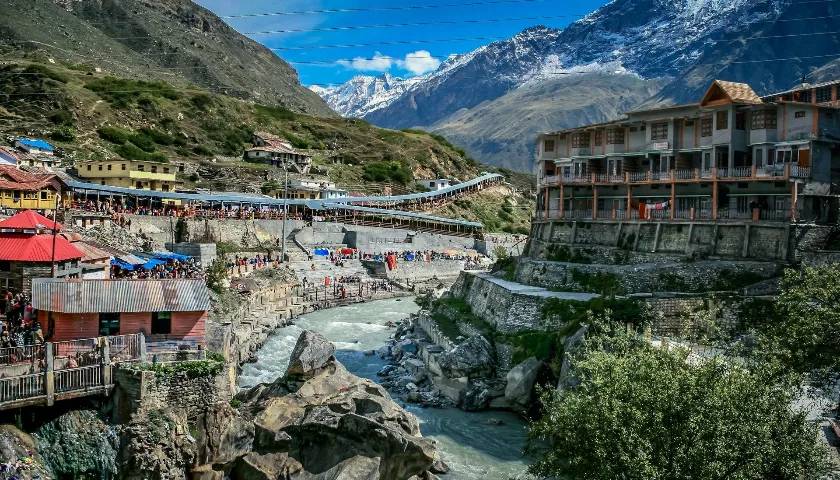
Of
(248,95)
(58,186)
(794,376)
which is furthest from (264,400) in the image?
(248,95)

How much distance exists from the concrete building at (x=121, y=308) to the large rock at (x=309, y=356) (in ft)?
14.5

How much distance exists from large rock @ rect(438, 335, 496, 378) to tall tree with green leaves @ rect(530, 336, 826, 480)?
15.2 m

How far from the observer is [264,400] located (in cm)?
2559

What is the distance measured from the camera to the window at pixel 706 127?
40.8 m

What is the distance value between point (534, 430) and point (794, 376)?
683cm

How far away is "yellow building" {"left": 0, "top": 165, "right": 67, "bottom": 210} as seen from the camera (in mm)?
50750

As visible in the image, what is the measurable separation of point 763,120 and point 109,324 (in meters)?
34.4

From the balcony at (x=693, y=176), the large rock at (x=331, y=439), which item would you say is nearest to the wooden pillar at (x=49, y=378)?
the large rock at (x=331, y=439)

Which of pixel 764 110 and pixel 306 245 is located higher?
pixel 764 110

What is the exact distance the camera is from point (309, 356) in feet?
90.3

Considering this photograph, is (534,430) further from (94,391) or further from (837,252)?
Answer: (837,252)

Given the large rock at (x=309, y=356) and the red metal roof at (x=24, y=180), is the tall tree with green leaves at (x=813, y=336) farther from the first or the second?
the red metal roof at (x=24, y=180)

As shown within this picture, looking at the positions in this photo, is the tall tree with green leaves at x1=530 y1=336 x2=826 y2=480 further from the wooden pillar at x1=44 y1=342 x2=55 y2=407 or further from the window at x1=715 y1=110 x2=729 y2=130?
the window at x1=715 y1=110 x2=729 y2=130

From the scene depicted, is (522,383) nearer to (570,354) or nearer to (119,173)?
(570,354)
